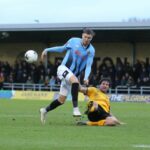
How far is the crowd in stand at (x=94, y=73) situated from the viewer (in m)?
34.0

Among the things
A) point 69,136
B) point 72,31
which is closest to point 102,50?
point 72,31

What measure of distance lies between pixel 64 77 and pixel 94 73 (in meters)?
24.9

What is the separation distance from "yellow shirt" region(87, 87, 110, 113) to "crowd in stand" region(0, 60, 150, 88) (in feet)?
62.0

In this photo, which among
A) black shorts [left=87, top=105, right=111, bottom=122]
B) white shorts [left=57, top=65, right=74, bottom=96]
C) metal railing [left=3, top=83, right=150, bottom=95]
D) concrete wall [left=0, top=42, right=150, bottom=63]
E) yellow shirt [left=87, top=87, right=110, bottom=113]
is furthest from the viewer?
concrete wall [left=0, top=42, right=150, bottom=63]

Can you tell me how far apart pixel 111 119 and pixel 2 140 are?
3547mm

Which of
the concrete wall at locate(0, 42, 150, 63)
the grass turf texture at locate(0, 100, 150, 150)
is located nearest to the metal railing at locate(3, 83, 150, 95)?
the concrete wall at locate(0, 42, 150, 63)

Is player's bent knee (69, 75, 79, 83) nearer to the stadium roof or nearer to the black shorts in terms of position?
the black shorts

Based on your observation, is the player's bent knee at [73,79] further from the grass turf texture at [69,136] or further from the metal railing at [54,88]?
the metal railing at [54,88]

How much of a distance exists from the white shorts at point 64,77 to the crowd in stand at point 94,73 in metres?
18.4

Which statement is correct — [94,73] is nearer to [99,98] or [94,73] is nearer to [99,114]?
[99,98]

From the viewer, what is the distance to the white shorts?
12578mm

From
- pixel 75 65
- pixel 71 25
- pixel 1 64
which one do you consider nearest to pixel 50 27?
pixel 71 25

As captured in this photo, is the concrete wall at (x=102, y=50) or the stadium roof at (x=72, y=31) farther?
the concrete wall at (x=102, y=50)

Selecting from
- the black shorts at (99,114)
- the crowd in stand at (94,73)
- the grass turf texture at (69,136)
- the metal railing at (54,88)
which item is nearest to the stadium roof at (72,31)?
the crowd in stand at (94,73)
